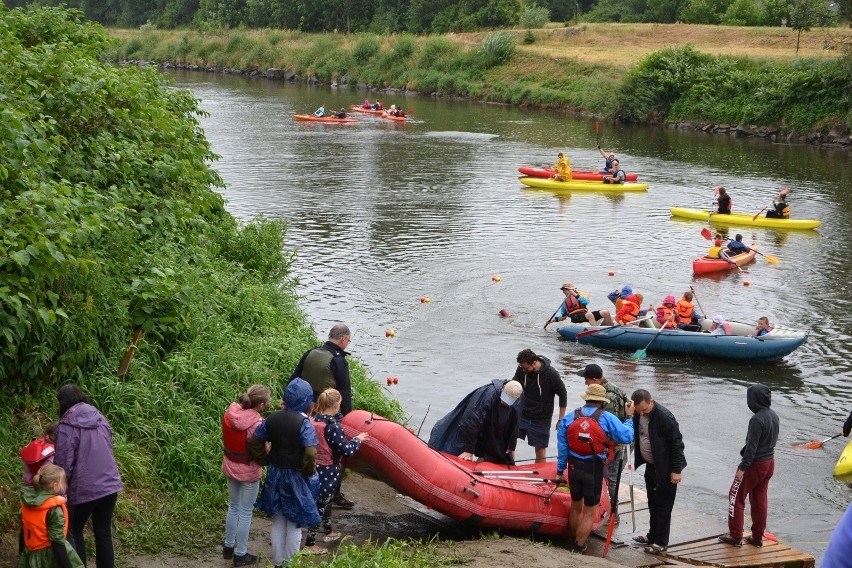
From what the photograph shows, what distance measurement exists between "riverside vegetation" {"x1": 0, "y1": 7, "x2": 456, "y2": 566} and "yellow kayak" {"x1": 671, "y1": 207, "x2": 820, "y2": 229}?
1544 cm

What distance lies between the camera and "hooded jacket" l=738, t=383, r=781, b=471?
8.74 meters

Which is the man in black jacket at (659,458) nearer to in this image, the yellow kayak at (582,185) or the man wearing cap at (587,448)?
A: the man wearing cap at (587,448)

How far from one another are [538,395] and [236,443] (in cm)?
365

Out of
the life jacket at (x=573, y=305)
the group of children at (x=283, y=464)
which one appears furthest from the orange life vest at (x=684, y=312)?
the group of children at (x=283, y=464)

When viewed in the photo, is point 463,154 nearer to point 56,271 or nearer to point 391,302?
point 391,302

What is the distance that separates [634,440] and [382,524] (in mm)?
2349

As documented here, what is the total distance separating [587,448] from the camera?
336 inches

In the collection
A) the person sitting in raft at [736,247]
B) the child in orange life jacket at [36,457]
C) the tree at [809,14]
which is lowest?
the person sitting in raft at [736,247]

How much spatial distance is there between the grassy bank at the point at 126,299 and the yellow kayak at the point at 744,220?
15.5 meters

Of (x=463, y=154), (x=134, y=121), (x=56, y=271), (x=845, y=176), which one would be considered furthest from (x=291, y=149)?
(x=56, y=271)

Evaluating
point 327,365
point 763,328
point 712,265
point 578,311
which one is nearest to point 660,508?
point 327,365

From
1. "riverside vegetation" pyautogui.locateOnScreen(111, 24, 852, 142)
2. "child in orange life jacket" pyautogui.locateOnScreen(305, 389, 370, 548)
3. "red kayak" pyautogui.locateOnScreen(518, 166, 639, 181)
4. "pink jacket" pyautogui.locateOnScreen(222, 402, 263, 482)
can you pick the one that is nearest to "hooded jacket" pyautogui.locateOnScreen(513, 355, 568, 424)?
"child in orange life jacket" pyautogui.locateOnScreen(305, 389, 370, 548)

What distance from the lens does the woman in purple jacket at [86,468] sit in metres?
6.95

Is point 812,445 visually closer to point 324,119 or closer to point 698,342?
point 698,342
